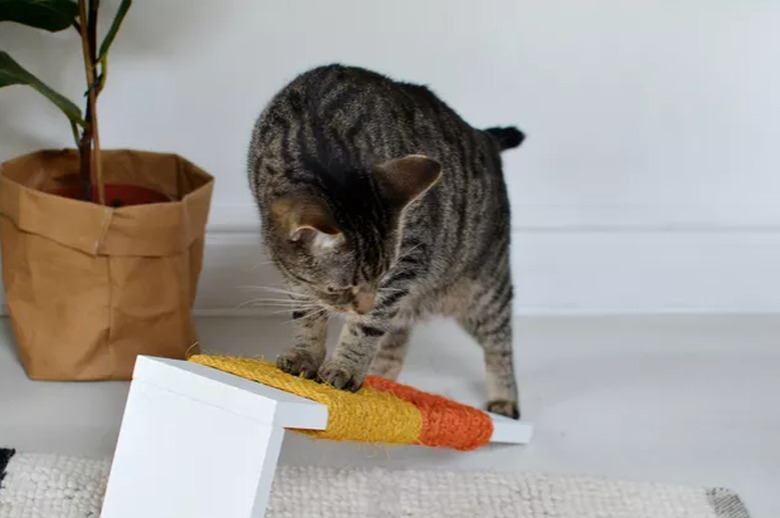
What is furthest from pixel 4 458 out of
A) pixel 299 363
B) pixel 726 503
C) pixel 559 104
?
pixel 559 104

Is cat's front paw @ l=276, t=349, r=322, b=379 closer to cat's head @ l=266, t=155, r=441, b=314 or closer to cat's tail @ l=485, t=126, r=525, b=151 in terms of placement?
cat's head @ l=266, t=155, r=441, b=314

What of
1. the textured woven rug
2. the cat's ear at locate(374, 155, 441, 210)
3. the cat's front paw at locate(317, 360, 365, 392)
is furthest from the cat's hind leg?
the cat's ear at locate(374, 155, 441, 210)

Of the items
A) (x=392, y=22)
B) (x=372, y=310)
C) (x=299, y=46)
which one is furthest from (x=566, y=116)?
(x=372, y=310)

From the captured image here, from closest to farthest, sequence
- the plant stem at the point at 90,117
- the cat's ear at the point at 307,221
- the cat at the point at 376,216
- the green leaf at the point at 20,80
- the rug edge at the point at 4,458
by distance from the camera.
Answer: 1. the cat's ear at the point at 307,221
2. the cat at the point at 376,216
3. the rug edge at the point at 4,458
4. the green leaf at the point at 20,80
5. the plant stem at the point at 90,117

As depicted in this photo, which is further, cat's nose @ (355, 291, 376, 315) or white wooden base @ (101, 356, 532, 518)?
cat's nose @ (355, 291, 376, 315)

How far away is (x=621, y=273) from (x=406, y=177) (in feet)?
3.38

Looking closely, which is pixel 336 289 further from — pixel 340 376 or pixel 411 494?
pixel 411 494

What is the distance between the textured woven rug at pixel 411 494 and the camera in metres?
1.32

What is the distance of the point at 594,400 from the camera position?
1.76 meters

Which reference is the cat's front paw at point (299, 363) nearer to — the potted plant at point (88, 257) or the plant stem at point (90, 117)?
the potted plant at point (88, 257)

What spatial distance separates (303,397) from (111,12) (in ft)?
3.54

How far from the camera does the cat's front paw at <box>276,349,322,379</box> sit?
4.51ft

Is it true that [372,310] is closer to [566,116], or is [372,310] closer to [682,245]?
[566,116]

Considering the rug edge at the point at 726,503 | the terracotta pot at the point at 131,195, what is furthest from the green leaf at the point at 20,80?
the rug edge at the point at 726,503
